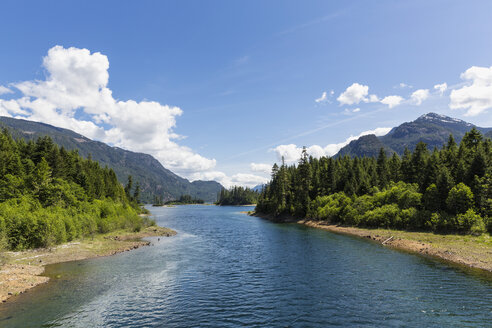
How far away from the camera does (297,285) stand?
33344mm

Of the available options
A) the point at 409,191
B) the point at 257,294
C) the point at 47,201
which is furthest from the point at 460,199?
the point at 47,201

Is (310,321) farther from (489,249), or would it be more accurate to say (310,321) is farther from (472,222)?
(472,222)

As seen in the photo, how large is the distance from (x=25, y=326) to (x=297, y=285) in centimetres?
2820

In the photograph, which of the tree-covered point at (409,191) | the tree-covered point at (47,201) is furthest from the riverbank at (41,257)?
the tree-covered point at (409,191)

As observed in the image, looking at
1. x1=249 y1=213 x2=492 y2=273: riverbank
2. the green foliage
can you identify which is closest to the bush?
x1=249 y1=213 x2=492 y2=273: riverbank

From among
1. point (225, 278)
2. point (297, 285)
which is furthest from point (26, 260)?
point (297, 285)

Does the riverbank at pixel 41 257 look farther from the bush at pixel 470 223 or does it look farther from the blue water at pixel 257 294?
the bush at pixel 470 223

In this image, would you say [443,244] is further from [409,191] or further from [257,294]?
[257,294]

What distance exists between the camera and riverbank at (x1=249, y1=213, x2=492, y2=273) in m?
42.7

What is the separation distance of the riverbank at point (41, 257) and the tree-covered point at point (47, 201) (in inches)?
98.1

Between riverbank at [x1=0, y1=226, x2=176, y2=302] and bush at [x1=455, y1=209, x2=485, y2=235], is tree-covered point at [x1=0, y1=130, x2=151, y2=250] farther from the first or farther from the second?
bush at [x1=455, y1=209, x2=485, y2=235]

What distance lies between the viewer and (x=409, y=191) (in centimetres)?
7981

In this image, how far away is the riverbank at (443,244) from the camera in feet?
140

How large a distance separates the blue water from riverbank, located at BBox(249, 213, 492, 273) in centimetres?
483
